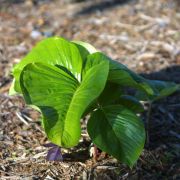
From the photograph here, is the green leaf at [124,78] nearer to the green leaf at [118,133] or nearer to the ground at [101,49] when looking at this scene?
the green leaf at [118,133]

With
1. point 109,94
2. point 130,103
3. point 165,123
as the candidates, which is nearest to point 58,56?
point 109,94

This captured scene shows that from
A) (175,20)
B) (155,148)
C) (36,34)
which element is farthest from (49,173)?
(175,20)

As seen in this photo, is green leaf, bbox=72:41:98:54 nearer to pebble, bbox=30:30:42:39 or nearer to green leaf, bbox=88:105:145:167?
green leaf, bbox=88:105:145:167

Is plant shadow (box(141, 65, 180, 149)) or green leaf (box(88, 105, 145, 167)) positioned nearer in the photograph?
green leaf (box(88, 105, 145, 167))

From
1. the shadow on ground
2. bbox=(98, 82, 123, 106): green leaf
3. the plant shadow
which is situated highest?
bbox=(98, 82, 123, 106): green leaf

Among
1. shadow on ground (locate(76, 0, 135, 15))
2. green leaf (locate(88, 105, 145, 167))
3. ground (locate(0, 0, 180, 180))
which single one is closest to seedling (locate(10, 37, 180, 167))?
green leaf (locate(88, 105, 145, 167))

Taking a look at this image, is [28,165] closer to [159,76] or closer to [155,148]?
[155,148]

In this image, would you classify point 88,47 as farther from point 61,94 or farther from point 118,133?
point 118,133

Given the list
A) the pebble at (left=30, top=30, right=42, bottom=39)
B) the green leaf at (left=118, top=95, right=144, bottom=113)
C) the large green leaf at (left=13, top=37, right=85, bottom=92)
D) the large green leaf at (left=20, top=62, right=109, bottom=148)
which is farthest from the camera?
the pebble at (left=30, top=30, right=42, bottom=39)
